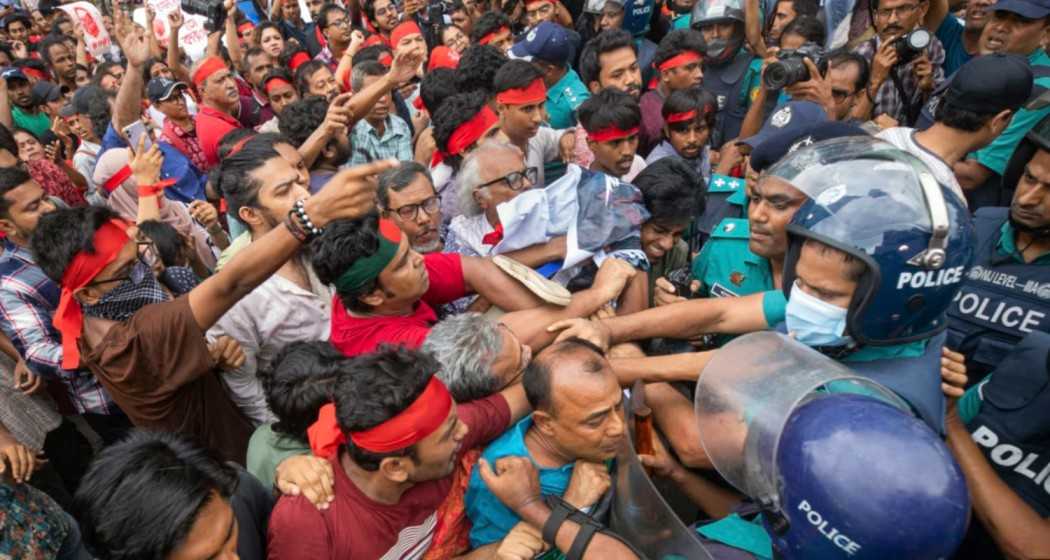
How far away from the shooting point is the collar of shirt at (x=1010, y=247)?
2367mm

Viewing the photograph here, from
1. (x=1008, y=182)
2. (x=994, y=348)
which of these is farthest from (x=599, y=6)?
(x=994, y=348)

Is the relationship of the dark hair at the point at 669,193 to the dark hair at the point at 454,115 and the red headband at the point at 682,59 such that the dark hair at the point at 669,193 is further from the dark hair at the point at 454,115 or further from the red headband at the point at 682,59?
the red headband at the point at 682,59

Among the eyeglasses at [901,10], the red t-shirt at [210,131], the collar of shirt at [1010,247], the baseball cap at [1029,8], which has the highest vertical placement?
the baseball cap at [1029,8]

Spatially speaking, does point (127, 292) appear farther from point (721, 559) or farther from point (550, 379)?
point (721, 559)

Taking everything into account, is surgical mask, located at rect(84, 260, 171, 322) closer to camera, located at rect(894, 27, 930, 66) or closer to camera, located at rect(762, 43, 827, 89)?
camera, located at rect(762, 43, 827, 89)

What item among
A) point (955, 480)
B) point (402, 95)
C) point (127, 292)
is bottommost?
point (402, 95)

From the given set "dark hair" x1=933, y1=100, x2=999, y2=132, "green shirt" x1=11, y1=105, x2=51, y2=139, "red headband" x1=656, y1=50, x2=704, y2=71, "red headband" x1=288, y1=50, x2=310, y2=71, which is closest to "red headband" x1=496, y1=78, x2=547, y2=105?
"red headband" x1=656, y1=50, x2=704, y2=71

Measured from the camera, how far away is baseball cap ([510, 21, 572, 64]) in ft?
16.6

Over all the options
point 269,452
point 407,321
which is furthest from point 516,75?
point 269,452

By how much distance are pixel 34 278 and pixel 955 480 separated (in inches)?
145

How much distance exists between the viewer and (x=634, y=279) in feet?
8.84

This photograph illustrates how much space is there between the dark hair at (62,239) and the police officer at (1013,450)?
10.0 ft

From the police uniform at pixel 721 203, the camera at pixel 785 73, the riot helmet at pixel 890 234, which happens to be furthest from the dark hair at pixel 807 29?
the riot helmet at pixel 890 234

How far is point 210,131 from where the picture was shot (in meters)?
4.81
